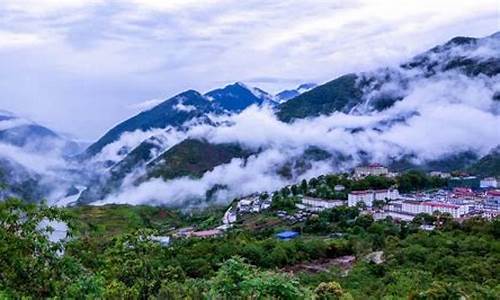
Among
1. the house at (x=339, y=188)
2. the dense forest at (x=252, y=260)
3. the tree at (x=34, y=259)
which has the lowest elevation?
the house at (x=339, y=188)

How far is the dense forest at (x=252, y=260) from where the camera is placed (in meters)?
6.80

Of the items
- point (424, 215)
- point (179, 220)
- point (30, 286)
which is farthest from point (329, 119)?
point (30, 286)

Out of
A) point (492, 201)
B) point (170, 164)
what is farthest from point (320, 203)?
point (170, 164)

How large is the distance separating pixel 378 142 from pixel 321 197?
66201mm

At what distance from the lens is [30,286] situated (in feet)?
22.3

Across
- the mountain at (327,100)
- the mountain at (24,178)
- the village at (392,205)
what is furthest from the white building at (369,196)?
the mountain at (327,100)

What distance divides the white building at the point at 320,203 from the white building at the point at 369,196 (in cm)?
106

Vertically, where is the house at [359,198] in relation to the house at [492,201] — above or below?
above

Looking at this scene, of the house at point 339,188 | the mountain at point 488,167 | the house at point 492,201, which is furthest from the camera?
the mountain at point 488,167

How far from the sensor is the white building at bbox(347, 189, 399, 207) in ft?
177

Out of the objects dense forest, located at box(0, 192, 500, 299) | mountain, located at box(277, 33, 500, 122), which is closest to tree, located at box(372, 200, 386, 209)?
dense forest, located at box(0, 192, 500, 299)

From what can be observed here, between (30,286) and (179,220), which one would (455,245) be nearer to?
(30,286)

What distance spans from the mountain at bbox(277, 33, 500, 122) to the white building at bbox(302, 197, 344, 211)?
260 ft

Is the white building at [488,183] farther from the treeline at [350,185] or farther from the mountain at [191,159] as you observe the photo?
the mountain at [191,159]
